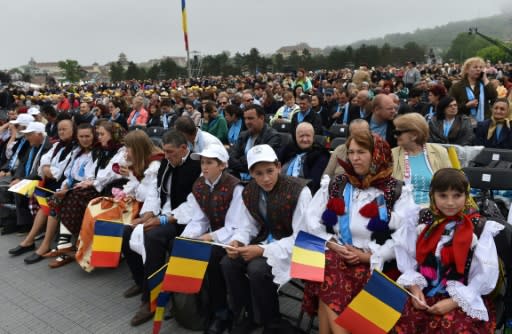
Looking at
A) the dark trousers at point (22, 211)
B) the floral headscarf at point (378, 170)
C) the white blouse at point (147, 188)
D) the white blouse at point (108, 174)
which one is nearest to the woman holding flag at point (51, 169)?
the dark trousers at point (22, 211)

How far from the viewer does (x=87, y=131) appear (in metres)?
4.97

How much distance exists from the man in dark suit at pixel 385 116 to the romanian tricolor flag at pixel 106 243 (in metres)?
2.92

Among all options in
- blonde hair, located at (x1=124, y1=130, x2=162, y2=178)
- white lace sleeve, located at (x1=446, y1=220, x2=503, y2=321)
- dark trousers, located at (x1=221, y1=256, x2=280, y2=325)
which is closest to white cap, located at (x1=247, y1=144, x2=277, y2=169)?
dark trousers, located at (x1=221, y1=256, x2=280, y2=325)

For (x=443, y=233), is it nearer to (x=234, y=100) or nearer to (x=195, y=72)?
(x=234, y=100)

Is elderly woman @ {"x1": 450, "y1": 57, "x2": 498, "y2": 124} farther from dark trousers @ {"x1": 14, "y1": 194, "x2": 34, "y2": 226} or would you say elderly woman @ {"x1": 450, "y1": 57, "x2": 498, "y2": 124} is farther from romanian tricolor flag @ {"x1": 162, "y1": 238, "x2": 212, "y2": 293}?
dark trousers @ {"x1": 14, "y1": 194, "x2": 34, "y2": 226}

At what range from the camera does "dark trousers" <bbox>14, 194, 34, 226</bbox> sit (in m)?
5.55

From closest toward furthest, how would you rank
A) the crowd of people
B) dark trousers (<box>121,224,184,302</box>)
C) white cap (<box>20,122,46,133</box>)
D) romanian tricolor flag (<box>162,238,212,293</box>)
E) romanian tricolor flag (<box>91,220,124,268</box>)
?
the crowd of people
romanian tricolor flag (<box>162,238,212,293</box>)
dark trousers (<box>121,224,184,302</box>)
romanian tricolor flag (<box>91,220,124,268</box>)
white cap (<box>20,122,46,133</box>)

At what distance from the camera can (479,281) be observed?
7.25 ft

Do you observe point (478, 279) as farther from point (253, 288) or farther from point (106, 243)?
point (106, 243)

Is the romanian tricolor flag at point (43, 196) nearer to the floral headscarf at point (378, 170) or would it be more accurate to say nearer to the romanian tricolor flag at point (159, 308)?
the romanian tricolor flag at point (159, 308)

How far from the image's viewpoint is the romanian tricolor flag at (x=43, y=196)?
16.3 ft

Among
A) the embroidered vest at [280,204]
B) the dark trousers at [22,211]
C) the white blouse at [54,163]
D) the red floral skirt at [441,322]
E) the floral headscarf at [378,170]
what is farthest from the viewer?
the dark trousers at [22,211]

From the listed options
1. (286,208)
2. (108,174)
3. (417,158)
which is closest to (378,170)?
(286,208)

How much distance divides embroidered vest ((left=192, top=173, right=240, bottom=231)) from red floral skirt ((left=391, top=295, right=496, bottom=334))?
5.19 feet
